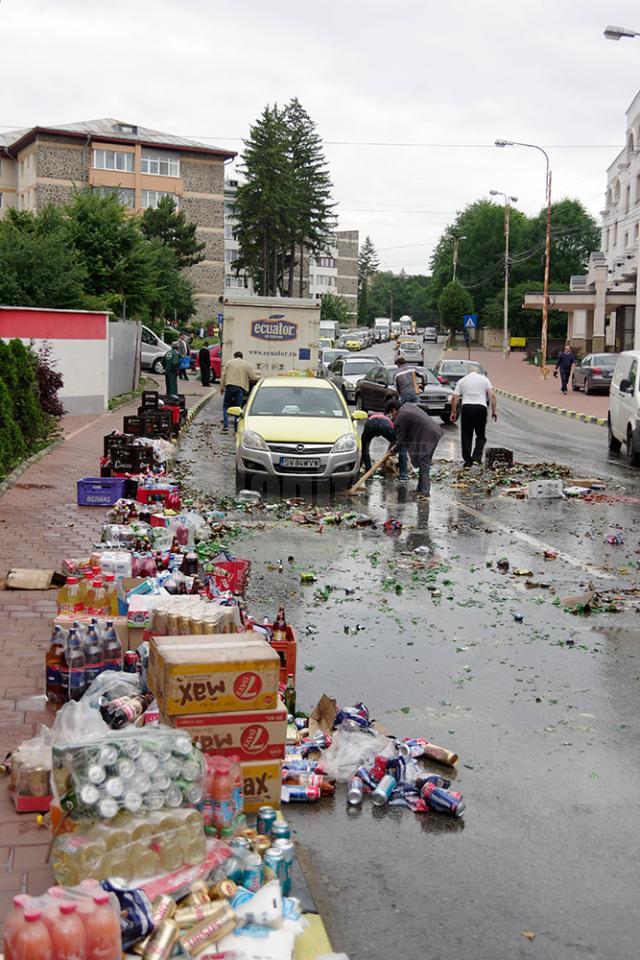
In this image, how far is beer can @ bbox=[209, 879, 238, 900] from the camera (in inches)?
152

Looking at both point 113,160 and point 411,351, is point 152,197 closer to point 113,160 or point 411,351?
point 113,160

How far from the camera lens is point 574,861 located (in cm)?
458

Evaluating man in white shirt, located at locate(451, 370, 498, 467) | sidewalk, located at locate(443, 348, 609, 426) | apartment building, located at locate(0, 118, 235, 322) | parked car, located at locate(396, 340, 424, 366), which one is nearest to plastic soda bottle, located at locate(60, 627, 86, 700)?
man in white shirt, located at locate(451, 370, 498, 467)

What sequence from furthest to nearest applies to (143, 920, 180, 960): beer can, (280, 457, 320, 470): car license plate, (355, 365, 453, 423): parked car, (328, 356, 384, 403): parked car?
(328, 356, 384, 403): parked car → (355, 365, 453, 423): parked car → (280, 457, 320, 470): car license plate → (143, 920, 180, 960): beer can

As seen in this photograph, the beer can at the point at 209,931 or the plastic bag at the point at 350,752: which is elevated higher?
the beer can at the point at 209,931

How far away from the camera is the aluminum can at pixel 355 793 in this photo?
204 inches

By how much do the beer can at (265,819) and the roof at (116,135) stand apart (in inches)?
3121

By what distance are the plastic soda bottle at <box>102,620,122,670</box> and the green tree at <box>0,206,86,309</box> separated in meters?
23.5

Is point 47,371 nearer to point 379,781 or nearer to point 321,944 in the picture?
point 379,781

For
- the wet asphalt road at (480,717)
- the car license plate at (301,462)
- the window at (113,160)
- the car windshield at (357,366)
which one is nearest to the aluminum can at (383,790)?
the wet asphalt road at (480,717)

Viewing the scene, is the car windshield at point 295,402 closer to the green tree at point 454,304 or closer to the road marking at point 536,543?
the road marking at point 536,543

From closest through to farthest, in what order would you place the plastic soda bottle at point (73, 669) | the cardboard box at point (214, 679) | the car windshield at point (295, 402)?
the cardboard box at point (214, 679), the plastic soda bottle at point (73, 669), the car windshield at point (295, 402)

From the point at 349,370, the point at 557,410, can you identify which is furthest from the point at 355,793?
the point at 557,410

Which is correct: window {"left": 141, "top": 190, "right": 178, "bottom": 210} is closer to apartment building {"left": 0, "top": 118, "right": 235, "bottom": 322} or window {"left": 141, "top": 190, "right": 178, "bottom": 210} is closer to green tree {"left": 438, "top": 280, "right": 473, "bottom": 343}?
apartment building {"left": 0, "top": 118, "right": 235, "bottom": 322}
